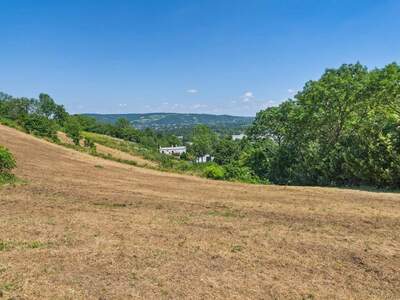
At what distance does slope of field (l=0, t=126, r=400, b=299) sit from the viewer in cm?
454

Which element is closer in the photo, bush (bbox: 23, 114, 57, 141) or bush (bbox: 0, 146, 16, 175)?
bush (bbox: 0, 146, 16, 175)

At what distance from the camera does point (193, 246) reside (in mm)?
6047

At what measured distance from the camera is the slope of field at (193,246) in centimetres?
454

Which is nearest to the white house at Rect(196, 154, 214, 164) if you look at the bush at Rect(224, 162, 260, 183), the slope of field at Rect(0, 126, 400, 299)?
the bush at Rect(224, 162, 260, 183)

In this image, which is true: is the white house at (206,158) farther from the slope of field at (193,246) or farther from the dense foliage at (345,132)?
the slope of field at (193,246)

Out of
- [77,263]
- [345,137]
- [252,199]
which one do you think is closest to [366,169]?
[345,137]

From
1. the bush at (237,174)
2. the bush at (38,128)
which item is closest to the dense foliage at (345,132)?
the bush at (237,174)

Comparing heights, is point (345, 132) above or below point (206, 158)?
above

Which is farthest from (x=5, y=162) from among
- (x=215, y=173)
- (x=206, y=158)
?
(x=206, y=158)

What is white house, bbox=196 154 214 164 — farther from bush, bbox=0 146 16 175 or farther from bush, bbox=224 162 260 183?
bush, bbox=0 146 16 175

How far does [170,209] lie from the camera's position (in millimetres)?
8789

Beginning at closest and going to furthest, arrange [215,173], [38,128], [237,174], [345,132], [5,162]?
1. [5,162]
2. [215,173]
3. [237,174]
4. [345,132]
5. [38,128]

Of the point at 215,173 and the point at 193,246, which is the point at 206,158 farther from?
the point at 193,246

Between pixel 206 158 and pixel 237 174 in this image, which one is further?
pixel 206 158
